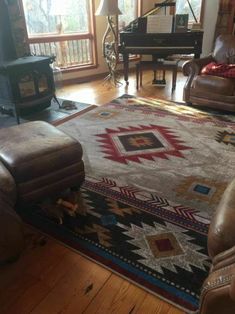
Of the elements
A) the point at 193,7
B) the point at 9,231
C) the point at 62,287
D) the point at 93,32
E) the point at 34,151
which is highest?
the point at 193,7

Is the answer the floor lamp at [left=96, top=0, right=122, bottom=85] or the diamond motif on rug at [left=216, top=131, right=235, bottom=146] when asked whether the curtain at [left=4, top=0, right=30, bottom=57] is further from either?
the diamond motif on rug at [left=216, top=131, right=235, bottom=146]

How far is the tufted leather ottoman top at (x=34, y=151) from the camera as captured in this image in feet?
5.56

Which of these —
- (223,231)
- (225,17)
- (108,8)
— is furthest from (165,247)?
(225,17)

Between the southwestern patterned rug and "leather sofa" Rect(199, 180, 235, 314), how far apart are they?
355mm

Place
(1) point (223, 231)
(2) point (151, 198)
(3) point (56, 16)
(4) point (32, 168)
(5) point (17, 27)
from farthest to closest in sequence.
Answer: (3) point (56, 16) < (5) point (17, 27) < (2) point (151, 198) < (4) point (32, 168) < (1) point (223, 231)

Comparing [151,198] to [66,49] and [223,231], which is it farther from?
[66,49]

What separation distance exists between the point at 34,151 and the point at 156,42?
339cm

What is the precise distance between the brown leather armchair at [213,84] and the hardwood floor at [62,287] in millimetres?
2729

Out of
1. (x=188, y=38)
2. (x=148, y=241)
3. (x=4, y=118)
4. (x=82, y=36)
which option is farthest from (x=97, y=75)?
(x=148, y=241)

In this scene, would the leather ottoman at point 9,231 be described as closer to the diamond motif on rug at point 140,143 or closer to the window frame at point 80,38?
the diamond motif on rug at point 140,143

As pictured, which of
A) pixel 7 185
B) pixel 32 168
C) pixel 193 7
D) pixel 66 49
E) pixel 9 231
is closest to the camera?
pixel 9 231

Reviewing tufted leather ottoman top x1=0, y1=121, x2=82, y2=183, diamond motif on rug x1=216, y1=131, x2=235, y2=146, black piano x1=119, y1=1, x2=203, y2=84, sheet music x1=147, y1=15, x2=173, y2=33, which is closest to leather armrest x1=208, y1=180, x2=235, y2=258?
tufted leather ottoman top x1=0, y1=121, x2=82, y2=183

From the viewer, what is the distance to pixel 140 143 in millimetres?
2846

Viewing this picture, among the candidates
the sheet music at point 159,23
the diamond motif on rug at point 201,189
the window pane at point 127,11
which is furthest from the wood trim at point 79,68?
the diamond motif on rug at point 201,189
